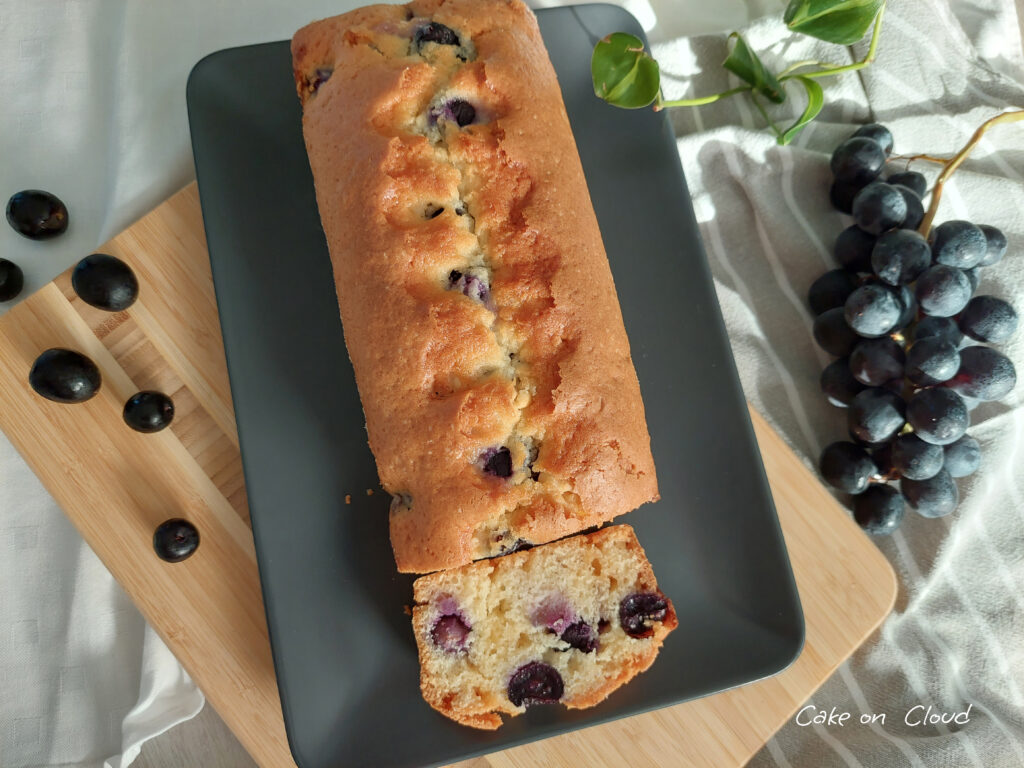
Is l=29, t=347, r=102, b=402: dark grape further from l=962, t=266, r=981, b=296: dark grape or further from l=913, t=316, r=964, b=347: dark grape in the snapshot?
l=962, t=266, r=981, b=296: dark grape

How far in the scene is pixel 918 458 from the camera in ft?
6.72

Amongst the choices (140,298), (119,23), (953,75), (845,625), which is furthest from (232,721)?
(953,75)

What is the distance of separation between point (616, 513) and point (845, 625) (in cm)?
88

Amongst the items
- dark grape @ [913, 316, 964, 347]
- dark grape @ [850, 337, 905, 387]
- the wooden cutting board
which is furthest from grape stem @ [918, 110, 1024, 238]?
the wooden cutting board

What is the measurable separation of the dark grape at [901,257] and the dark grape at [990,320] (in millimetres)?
221

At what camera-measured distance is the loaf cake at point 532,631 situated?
1799mm

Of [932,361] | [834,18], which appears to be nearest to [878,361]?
Answer: [932,361]

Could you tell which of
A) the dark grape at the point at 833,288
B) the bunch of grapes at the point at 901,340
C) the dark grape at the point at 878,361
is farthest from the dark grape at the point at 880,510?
the dark grape at the point at 833,288

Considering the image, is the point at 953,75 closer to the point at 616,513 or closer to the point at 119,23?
the point at 616,513

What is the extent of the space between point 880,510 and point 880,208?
0.88 meters

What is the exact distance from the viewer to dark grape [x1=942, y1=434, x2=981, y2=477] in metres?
2.13

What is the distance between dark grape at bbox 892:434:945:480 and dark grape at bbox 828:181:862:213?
0.73m

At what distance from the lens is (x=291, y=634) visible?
188 centimetres

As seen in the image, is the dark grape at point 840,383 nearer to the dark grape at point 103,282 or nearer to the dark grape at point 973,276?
the dark grape at point 973,276
